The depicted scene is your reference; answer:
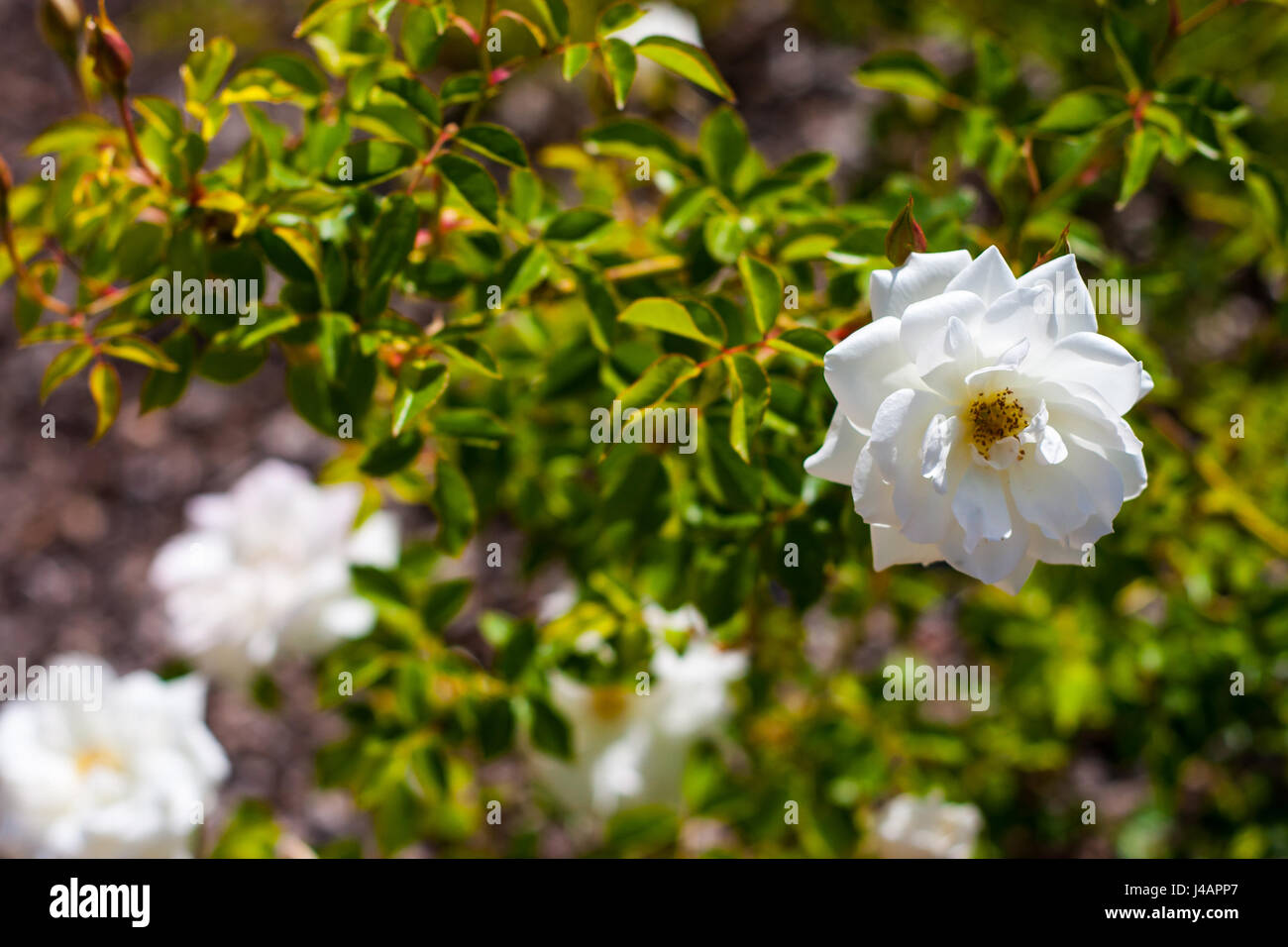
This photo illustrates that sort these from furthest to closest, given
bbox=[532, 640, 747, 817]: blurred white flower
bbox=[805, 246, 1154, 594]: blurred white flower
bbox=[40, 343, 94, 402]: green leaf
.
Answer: bbox=[532, 640, 747, 817]: blurred white flower < bbox=[40, 343, 94, 402]: green leaf < bbox=[805, 246, 1154, 594]: blurred white flower

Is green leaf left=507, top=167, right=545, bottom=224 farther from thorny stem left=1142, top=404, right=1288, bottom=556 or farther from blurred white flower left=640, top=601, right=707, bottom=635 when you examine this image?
thorny stem left=1142, top=404, right=1288, bottom=556

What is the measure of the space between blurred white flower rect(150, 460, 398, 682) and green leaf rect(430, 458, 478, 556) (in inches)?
14.5

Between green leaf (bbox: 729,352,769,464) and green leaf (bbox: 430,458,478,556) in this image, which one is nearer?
green leaf (bbox: 729,352,769,464)

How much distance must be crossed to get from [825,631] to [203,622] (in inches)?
64.0

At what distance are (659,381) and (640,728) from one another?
0.75 m

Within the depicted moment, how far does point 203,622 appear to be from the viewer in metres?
1.43

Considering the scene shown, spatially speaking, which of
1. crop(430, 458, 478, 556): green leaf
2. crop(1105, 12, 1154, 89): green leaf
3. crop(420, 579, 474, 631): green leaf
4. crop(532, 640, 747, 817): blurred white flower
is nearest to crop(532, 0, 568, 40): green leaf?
crop(430, 458, 478, 556): green leaf

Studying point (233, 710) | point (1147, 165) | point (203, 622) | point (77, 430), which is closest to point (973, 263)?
point (1147, 165)

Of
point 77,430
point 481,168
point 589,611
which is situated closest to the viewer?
point 481,168

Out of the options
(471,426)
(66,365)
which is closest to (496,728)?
(471,426)

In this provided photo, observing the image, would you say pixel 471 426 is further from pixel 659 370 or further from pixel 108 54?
pixel 108 54

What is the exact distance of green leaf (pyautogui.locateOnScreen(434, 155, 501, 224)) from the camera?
937 millimetres

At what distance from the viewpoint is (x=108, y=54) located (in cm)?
99
